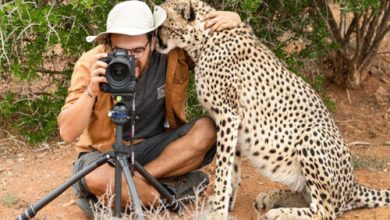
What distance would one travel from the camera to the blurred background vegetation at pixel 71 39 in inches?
185

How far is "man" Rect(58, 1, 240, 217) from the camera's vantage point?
3852 mm

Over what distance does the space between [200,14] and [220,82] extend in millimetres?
425

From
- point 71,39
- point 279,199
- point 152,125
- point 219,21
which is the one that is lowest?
point 279,199

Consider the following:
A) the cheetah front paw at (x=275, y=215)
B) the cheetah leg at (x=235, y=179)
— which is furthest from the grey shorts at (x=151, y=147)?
the cheetah front paw at (x=275, y=215)

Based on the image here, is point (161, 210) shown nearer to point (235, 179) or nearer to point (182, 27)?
point (235, 179)

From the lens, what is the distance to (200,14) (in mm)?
4070

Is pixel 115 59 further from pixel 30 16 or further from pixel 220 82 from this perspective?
pixel 30 16

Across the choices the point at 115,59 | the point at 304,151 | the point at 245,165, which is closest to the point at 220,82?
the point at 304,151

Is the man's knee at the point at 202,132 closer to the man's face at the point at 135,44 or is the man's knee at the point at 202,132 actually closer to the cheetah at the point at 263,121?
the cheetah at the point at 263,121

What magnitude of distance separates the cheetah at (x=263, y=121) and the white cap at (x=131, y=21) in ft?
0.79

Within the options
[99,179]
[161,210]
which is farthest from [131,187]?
[161,210]

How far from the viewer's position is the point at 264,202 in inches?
168

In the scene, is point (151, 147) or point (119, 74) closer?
point (119, 74)

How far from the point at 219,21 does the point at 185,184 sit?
104cm
